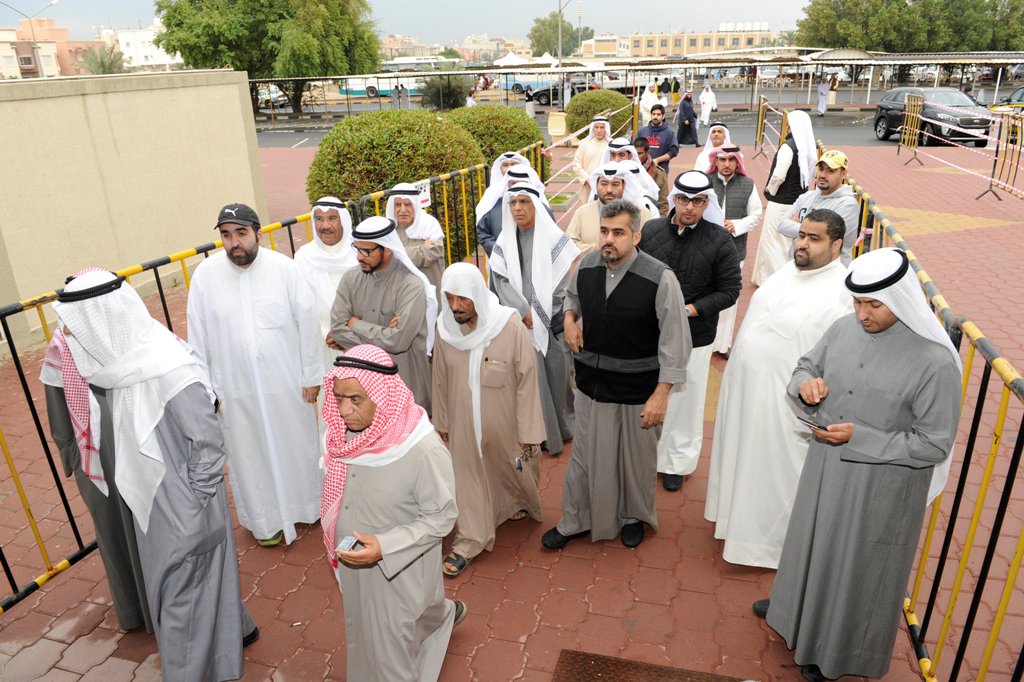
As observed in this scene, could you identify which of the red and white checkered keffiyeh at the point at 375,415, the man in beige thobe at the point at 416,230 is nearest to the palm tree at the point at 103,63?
the man in beige thobe at the point at 416,230

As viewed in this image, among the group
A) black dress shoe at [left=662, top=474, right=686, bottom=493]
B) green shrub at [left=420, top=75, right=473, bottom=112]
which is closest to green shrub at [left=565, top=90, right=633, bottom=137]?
green shrub at [left=420, top=75, right=473, bottom=112]

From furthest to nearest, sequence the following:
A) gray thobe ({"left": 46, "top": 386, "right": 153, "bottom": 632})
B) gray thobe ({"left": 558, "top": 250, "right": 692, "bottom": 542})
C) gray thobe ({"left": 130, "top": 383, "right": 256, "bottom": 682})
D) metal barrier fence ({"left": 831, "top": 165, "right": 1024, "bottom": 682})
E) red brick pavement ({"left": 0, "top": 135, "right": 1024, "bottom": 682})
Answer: gray thobe ({"left": 558, "top": 250, "right": 692, "bottom": 542}) < red brick pavement ({"left": 0, "top": 135, "right": 1024, "bottom": 682}) < gray thobe ({"left": 46, "top": 386, "right": 153, "bottom": 632}) < gray thobe ({"left": 130, "top": 383, "right": 256, "bottom": 682}) < metal barrier fence ({"left": 831, "top": 165, "right": 1024, "bottom": 682})

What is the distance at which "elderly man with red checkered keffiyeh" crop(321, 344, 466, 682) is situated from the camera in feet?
9.07

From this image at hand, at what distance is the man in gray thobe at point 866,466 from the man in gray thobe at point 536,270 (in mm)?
2147

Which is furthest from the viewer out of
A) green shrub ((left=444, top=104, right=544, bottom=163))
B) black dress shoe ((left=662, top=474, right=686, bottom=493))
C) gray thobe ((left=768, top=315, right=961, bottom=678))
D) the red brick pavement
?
green shrub ((left=444, top=104, right=544, bottom=163))

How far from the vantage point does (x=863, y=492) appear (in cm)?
292

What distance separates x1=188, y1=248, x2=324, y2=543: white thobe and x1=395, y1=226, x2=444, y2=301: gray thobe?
1329 millimetres

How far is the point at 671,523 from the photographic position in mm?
4520

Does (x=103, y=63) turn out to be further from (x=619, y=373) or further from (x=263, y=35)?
(x=619, y=373)

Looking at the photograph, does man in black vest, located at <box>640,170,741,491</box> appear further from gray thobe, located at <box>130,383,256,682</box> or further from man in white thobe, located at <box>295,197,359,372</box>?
gray thobe, located at <box>130,383,256,682</box>

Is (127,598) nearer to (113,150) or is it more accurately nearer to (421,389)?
(421,389)

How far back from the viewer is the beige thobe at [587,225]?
569 cm

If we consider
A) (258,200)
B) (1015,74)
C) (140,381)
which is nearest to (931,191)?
(258,200)

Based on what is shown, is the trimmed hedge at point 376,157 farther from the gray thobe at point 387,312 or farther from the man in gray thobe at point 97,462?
the man in gray thobe at point 97,462
